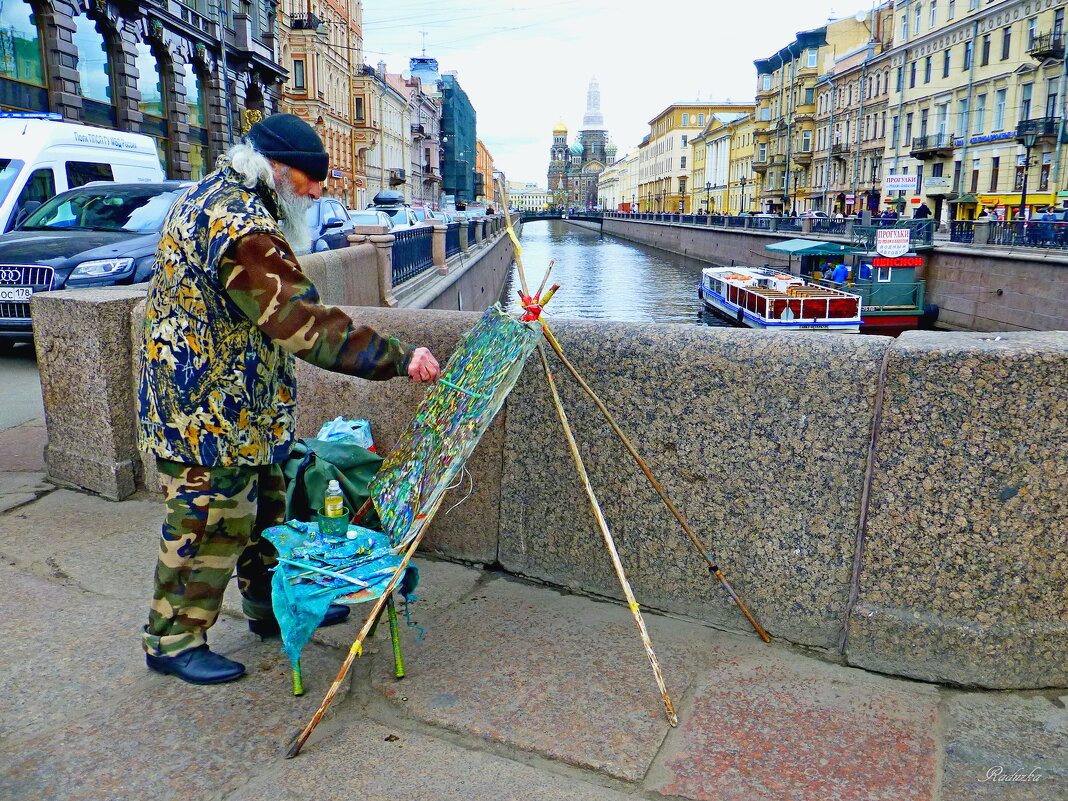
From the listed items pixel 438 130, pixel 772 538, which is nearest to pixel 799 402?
pixel 772 538

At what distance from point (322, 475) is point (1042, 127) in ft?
148

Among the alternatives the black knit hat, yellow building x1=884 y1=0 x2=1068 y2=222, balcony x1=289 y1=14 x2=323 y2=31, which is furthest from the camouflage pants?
balcony x1=289 y1=14 x2=323 y2=31

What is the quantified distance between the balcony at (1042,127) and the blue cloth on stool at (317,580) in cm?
4413

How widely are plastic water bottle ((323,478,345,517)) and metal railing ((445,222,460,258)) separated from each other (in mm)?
18097

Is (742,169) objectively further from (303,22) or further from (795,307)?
(795,307)

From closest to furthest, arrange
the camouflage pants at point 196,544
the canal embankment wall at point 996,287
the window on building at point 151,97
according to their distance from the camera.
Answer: the camouflage pants at point 196,544 → the canal embankment wall at point 996,287 → the window on building at point 151,97

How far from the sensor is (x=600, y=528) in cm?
297

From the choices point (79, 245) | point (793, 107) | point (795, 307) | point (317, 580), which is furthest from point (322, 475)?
point (793, 107)

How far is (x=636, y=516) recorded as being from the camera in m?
3.26

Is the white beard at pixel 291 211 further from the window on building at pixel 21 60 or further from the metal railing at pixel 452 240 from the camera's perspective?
the window on building at pixel 21 60

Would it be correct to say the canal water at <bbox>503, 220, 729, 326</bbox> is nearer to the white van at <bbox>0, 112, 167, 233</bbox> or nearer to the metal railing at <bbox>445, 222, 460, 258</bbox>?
the metal railing at <bbox>445, 222, 460, 258</bbox>

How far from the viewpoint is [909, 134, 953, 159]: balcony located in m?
48.7

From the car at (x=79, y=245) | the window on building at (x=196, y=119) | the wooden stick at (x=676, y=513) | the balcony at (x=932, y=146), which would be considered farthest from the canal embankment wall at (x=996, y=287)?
the window on building at (x=196, y=119)

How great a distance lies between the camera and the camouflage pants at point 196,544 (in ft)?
8.84
